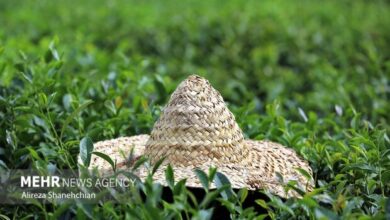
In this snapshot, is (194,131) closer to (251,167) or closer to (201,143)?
(201,143)

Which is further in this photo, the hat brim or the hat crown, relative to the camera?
the hat crown

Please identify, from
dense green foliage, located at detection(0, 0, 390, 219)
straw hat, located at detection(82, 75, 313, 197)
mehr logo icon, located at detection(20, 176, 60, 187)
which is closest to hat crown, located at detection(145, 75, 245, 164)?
straw hat, located at detection(82, 75, 313, 197)

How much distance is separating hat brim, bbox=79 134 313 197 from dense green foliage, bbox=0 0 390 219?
0.07m

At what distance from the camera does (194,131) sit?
2629mm

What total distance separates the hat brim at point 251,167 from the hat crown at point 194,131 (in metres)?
0.06

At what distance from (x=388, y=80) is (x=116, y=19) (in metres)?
2.75

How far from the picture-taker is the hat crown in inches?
103

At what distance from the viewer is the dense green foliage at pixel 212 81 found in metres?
2.56

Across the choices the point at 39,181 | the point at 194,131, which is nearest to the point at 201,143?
the point at 194,131

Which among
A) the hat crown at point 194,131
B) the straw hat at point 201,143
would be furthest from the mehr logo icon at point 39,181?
the hat crown at point 194,131

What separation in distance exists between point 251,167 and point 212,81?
10.9 feet

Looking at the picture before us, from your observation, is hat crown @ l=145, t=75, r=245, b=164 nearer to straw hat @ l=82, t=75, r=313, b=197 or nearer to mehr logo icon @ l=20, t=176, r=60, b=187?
straw hat @ l=82, t=75, r=313, b=197

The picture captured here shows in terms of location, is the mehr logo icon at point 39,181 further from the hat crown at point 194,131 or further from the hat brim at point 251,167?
the hat crown at point 194,131

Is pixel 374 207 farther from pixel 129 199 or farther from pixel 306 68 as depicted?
pixel 306 68
